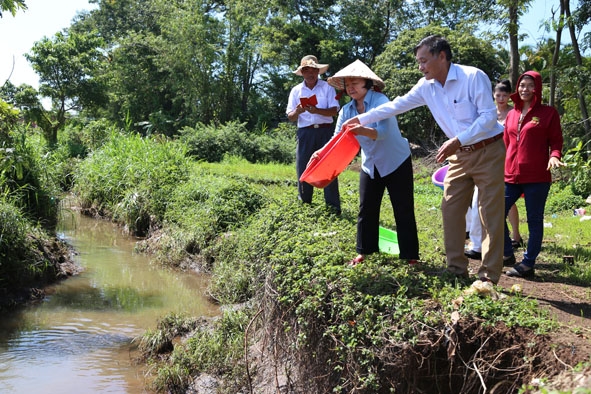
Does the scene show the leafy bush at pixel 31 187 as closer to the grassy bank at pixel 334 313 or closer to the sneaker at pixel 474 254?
the grassy bank at pixel 334 313

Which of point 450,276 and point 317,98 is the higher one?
point 317,98

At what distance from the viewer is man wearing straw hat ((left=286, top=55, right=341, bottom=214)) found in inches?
287

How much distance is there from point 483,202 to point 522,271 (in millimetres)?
1243

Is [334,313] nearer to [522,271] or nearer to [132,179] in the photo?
[522,271]

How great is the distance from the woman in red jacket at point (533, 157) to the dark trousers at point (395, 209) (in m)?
1.10

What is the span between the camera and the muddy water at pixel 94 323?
20.1ft

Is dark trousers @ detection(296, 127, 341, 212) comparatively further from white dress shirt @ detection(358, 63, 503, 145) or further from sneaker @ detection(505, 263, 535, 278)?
white dress shirt @ detection(358, 63, 503, 145)

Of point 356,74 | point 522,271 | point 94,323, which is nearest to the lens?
point 356,74

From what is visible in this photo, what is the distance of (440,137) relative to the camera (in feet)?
82.1

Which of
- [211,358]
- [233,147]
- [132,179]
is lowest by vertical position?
[211,358]

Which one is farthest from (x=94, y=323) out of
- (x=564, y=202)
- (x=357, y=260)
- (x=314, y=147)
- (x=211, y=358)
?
(x=564, y=202)

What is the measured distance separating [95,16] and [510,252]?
42.2 metres

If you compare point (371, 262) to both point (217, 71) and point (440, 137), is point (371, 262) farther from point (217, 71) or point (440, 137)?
point (217, 71)

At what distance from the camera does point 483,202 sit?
462cm
